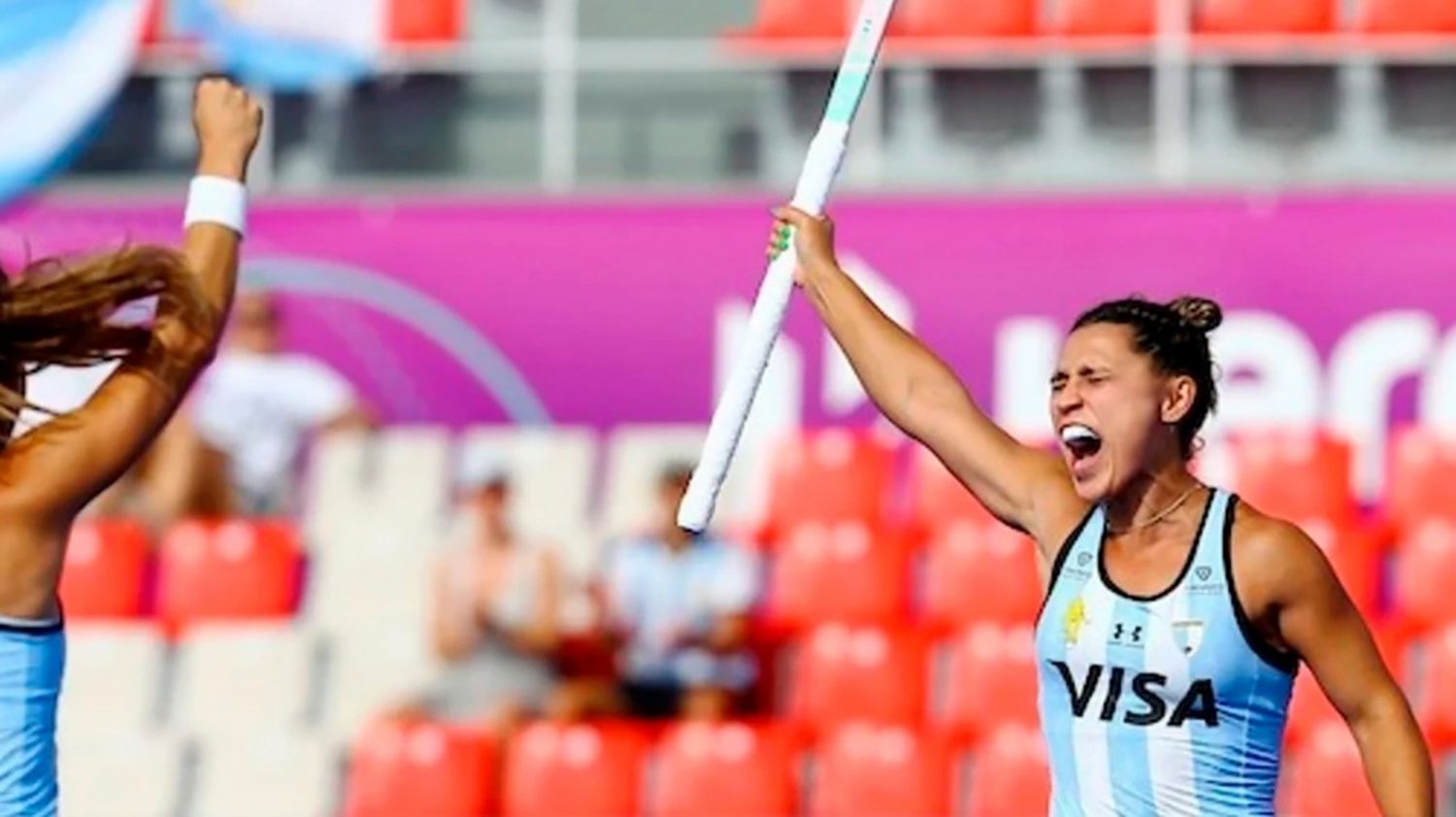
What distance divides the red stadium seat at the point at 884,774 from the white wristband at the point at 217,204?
16.9ft

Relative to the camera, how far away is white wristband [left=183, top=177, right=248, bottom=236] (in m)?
5.33

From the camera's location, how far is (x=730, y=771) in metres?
10.4

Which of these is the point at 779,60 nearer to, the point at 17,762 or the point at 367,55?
the point at 367,55

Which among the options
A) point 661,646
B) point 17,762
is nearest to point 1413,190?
point 661,646

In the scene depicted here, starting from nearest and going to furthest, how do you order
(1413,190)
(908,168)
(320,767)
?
(320,767) < (1413,190) < (908,168)

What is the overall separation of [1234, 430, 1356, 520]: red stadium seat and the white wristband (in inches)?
253

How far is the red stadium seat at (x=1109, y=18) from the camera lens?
1263 centimetres

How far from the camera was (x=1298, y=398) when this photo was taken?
12250 millimetres

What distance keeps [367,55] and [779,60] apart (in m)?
1.47

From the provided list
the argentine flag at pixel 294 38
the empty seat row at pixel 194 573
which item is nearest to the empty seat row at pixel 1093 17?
the argentine flag at pixel 294 38

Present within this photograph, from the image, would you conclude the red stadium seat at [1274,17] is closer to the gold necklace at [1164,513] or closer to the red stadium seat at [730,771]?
the red stadium seat at [730,771]

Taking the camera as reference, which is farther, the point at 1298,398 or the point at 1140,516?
the point at 1298,398

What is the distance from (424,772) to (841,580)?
160 centimetres

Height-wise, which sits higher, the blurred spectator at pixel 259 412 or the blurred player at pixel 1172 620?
the blurred spectator at pixel 259 412
